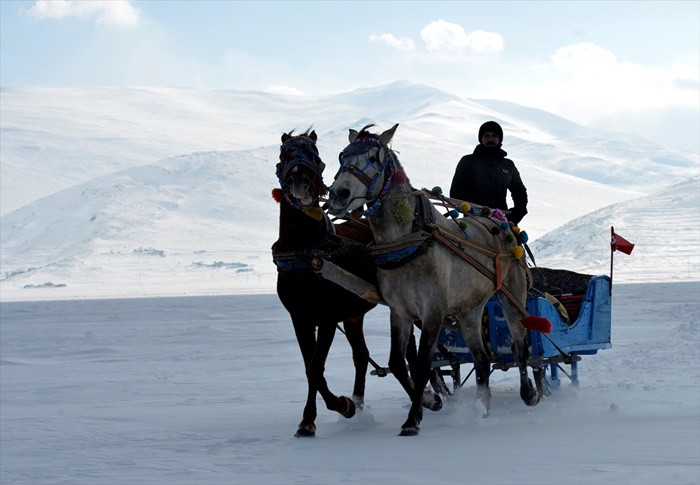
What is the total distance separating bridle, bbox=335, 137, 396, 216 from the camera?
6.95 m

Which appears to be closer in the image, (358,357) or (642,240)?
(358,357)

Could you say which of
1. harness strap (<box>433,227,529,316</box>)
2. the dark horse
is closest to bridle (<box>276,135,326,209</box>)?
the dark horse

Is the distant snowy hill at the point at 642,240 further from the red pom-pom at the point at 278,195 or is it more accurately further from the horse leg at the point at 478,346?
the red pom-pom at the point at 278,195

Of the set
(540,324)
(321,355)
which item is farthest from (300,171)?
(540,324)

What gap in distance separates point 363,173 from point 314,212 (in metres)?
0.66

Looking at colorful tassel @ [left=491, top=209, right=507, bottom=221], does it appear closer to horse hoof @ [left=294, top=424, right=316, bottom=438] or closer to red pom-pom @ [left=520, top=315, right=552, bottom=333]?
red pom-pom @ [left=520, top=315, right=552, bottom=333]

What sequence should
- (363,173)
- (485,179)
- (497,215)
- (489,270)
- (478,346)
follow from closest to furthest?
(363,173) < (489,270) < (478,346) < (497,215) < (485,179)

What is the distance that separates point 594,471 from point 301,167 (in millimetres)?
2828

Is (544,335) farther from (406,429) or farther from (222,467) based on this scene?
(222,467)

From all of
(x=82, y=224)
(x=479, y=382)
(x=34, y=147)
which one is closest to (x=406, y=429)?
(x=479, y=382)

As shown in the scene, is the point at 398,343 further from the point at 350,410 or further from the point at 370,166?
the point at 370,166

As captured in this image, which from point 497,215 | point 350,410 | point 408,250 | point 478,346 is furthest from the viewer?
point 497,215

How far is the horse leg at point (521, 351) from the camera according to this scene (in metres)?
8.96

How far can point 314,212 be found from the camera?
7.45m
